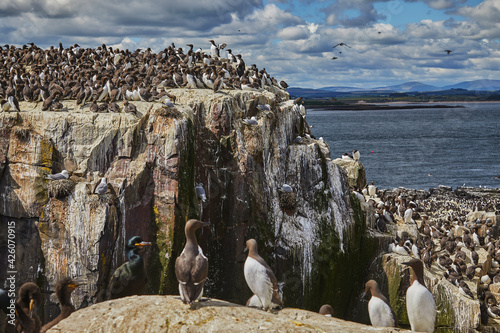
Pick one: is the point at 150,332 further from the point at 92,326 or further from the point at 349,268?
the point at 349,268

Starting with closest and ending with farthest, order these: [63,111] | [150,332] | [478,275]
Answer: [150,332] < [63,111] < [478,275]

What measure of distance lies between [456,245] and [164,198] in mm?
15615

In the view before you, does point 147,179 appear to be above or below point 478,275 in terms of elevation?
above

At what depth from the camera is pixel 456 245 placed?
2512cm

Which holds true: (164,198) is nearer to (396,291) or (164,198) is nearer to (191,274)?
(191,274)

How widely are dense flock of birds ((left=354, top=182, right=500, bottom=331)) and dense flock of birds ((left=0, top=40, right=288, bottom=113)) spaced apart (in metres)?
7.89

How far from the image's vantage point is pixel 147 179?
15.1 meters

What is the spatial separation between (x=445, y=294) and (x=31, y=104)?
49.0 feet

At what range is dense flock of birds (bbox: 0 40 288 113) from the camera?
17.2 meters

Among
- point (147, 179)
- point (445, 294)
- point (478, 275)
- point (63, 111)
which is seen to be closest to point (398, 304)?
point (445, 294)

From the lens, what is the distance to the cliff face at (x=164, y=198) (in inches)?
568

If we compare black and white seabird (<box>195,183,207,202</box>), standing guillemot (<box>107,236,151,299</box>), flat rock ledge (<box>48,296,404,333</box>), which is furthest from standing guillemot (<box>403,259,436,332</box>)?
black and white seabird (<box>195,183,207,202</box>)

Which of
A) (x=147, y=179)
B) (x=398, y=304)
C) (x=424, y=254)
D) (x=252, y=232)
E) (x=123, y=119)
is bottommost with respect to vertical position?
(x=398, y=304)

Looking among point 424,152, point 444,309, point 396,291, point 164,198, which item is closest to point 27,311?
point 164,198
